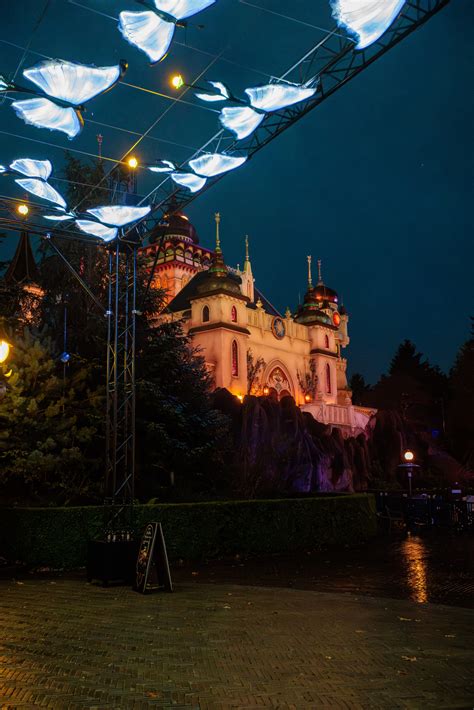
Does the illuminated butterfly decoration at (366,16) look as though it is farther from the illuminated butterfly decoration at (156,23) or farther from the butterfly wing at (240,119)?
the butterfly wing at (240,119)

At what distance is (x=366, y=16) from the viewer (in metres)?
8.30

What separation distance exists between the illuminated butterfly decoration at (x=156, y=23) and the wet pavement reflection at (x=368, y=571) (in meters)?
8.52

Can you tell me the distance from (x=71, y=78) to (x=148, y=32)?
49.4 inches

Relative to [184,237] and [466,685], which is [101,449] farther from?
[184,237]

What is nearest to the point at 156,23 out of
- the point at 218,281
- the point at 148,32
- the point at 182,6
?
the point at 148,32

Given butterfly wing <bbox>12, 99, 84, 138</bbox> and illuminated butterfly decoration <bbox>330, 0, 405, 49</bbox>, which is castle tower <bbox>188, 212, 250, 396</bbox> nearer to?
Answer: butterfly wing <bbox>12, 99, 84, 138</bbox>

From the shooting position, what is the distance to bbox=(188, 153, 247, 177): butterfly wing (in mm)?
11375

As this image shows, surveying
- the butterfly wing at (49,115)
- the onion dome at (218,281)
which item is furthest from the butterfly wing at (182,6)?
the onion dome at (218,281)

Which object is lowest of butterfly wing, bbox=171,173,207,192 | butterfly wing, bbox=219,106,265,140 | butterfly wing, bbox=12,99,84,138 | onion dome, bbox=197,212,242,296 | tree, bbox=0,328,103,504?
tree, bbox=0,328,103,504

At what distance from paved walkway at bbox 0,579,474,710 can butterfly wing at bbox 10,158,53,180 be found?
7191 millimetres

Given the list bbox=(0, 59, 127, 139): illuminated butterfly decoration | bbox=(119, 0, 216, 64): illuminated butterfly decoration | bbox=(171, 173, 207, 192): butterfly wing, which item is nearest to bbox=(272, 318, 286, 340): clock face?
bbox=(171, 173, 207, 192): butterfly wing

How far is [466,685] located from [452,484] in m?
38.0

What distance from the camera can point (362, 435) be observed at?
4191 centimetres

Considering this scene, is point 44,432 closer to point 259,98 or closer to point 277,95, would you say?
point 259,98
